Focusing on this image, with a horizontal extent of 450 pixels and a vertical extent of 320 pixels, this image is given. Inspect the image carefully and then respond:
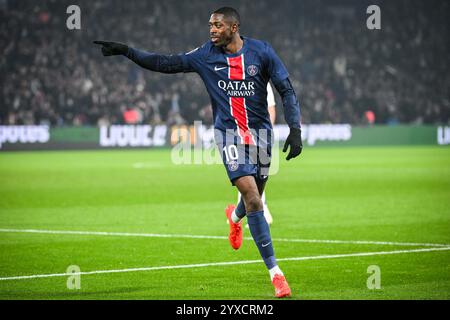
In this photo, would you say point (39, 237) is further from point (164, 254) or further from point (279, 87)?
point (279, 87)

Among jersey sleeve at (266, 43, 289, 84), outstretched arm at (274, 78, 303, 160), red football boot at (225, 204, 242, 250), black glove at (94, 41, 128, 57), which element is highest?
black glove at (94, 41, 128, 57)

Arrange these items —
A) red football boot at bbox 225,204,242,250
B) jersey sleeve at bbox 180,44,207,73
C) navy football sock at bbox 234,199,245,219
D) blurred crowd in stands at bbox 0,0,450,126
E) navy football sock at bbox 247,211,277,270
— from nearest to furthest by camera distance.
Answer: navy football sock at bbox 247,211,277,270
jersey sleeve at bbox 180,44,207,73
navy football sock at bbox 234,199,245,219
red football boot at bbox 225,204,242,250
blurred crowd in stands at bbox 0,0,450,126

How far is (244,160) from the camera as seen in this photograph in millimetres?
8641

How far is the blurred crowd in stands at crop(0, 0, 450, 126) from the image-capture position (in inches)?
1551

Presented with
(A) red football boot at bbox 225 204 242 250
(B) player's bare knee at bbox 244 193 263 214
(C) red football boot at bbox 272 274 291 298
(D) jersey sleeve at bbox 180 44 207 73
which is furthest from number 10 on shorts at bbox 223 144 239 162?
(A) red football boot at bbox 225 204 242 250

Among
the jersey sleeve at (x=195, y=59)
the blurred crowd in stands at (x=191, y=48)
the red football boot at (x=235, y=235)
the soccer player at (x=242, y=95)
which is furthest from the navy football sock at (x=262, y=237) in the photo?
the blurred crowd in stands at (x=191, y=48)

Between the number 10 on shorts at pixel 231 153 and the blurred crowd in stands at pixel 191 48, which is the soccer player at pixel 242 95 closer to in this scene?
the number 10 on shorts at pixel 231 153

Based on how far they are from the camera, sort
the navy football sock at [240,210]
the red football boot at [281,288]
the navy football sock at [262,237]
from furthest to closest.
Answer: the navy football sock at [240,210], the navy football sock at [262,237], the red football boot at [281,288]

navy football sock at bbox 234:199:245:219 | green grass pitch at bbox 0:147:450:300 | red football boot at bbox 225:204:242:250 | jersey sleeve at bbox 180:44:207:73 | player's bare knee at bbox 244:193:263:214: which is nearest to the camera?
player's bare knee at bbox 244:193:263:214

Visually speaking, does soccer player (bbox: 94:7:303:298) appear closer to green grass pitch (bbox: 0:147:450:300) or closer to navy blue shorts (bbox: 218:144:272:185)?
navy blue shorts (bbox: 218:144:272:185)

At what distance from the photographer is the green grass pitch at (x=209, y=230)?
28.2ft

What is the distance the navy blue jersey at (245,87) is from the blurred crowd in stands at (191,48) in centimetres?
2849

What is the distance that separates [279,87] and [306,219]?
6.24 metres

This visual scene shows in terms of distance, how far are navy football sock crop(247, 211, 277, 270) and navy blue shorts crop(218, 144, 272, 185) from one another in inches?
15.8
